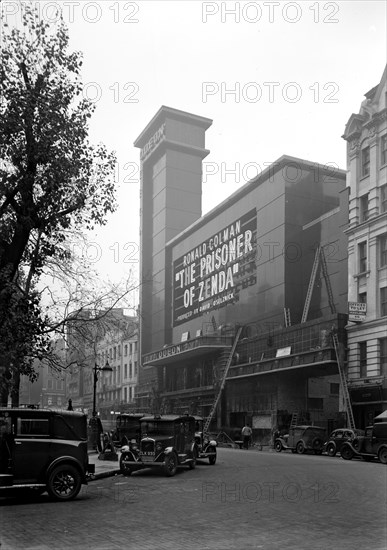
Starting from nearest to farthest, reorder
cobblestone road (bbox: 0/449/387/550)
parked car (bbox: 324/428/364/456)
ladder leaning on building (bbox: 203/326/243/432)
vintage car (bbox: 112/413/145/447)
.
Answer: cobblestone road (bbox: 0/449/387/550), parked car (bbox: 324/428/364/456), vintage car (bbox: 112/413/145/447), ladder leaning on building (bbox: 203/326/243/432)

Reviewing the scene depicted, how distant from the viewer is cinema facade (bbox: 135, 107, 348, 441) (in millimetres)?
54250

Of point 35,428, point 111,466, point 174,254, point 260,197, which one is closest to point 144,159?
point 174,254

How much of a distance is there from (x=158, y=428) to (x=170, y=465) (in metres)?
1.54

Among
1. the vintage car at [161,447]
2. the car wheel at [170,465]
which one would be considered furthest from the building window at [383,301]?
the car wheel at [170,465]

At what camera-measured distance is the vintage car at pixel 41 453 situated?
1481 cm

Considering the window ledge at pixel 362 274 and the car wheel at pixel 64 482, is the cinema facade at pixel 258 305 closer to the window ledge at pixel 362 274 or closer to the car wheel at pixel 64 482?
the window ledge at pixel 362 274

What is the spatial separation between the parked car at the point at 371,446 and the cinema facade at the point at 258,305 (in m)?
13.4

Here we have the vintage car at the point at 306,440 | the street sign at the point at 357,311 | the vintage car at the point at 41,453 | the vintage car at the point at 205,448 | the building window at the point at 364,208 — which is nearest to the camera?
the vintage car at the point at 41,453

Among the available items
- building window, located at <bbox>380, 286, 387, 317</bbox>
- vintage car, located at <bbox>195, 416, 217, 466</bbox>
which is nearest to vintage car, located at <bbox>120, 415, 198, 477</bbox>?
vintage car, located at <bbox>195, 416, 217, 466</bbox>

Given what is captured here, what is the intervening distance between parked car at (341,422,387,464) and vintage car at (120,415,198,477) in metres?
10.4

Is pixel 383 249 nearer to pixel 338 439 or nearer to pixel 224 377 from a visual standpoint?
pixel 338 439

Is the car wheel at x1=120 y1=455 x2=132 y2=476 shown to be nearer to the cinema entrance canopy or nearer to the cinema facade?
the cinema facade

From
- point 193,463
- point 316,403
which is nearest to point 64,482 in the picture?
point 193,463

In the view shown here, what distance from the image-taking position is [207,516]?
1241 cm
